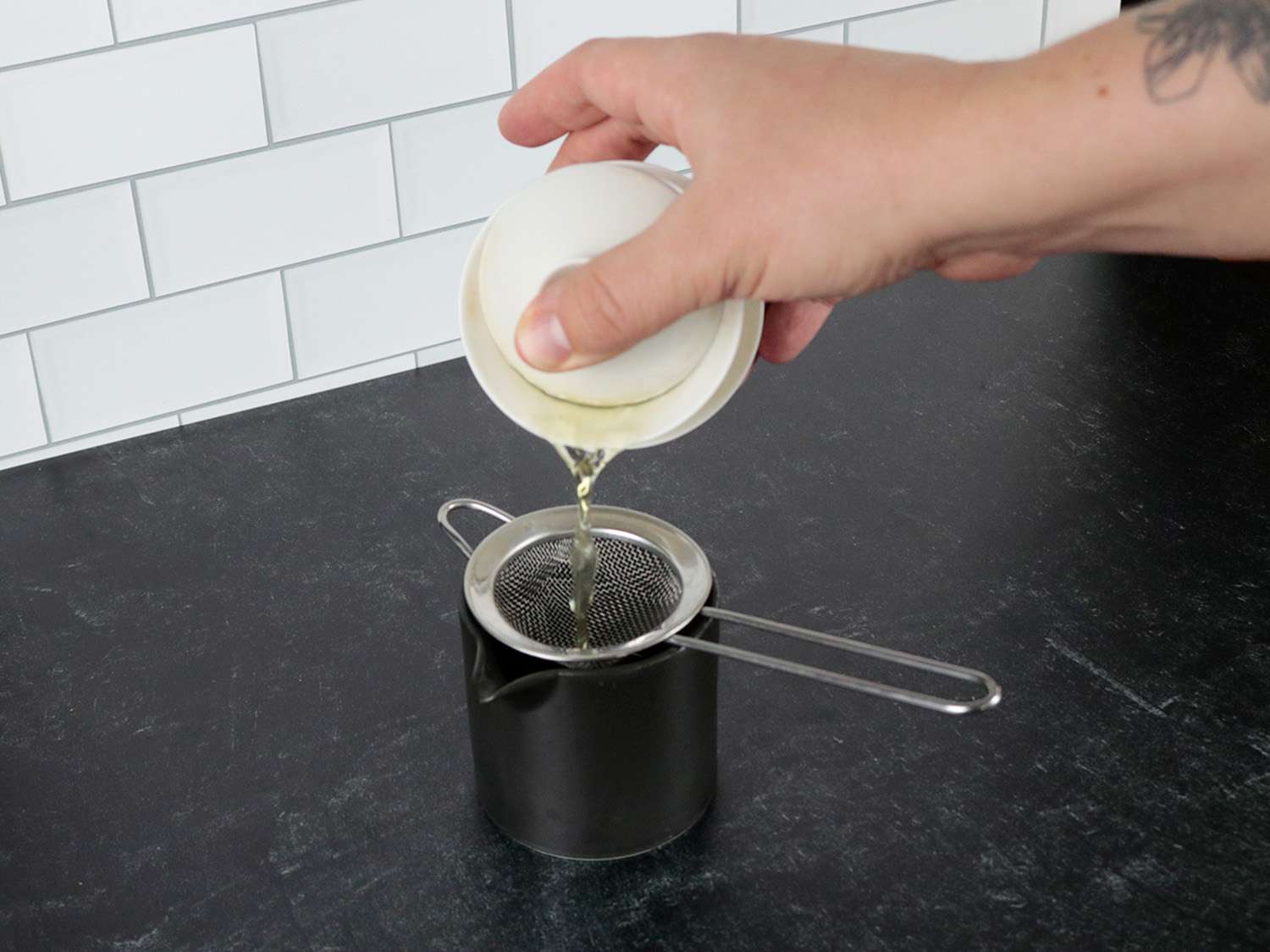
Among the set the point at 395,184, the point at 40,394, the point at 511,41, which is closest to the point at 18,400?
the point at 40,394

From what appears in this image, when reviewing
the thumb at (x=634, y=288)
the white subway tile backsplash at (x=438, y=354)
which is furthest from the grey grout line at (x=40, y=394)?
the thumb at (x=634, y=288)

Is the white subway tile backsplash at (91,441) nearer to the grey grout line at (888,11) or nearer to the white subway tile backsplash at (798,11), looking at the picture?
the white subway tile backsplash at (798,11)

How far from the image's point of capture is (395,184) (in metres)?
1.34

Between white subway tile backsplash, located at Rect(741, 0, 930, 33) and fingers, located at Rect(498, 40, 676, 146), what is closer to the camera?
fingers, located at Rect(498, 40, 676, 146)

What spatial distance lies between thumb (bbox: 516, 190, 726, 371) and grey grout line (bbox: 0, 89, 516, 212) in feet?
1.96

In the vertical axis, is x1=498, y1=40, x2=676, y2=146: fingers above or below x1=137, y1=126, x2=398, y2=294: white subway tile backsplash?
above

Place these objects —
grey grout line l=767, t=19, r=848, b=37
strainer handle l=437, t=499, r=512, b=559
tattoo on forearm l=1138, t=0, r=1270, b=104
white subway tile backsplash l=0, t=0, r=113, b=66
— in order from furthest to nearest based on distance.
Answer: grey grout line l=767, t=19, r=848, b=37 → white subway tile backsplash l=0, t=0, r=113, b=66 → strainer handle l=437, t=499, r=512, b=559 → tattoo on forearm l=1138, t=0, r=1270, b=104

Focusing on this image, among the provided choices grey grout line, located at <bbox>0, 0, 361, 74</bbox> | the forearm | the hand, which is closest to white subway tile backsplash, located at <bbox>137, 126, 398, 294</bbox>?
grey grout line, located at <bbox>0, 0, 361, 74</bbox>

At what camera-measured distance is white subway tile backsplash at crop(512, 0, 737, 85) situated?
1331 mm

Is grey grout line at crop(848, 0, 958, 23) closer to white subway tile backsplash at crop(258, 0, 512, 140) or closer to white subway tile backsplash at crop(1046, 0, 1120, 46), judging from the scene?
white subway tile backsplash at crop(1046, 0, 1120, 46)

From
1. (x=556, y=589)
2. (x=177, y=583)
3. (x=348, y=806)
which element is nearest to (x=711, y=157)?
(x=556, y=589)

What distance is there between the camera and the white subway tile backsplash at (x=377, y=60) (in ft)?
4.09

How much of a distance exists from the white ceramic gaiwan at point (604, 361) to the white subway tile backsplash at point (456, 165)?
554 mm

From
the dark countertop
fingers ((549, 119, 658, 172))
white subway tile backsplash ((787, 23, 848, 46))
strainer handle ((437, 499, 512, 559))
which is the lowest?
the dark countertop
